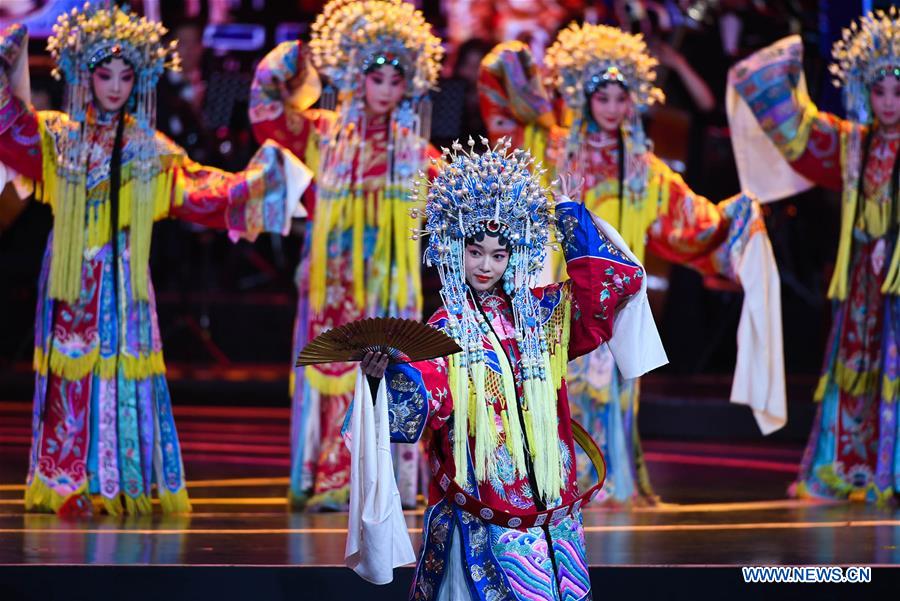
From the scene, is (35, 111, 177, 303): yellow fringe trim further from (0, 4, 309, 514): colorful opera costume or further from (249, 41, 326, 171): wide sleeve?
(249, 41, 326, 171): wide sleeve

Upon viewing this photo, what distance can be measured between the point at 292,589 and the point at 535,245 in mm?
1180

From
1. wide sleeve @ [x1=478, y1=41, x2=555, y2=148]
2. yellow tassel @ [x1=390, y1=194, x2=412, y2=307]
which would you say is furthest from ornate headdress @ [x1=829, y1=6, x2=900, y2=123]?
yellow tassel @ [x1=390, y1=194, x2=412, y2=307]

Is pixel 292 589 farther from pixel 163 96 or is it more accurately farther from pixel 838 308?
pixel 163 96

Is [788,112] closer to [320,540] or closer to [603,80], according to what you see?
[603,80]

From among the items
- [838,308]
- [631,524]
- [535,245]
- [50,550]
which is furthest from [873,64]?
[50,550]

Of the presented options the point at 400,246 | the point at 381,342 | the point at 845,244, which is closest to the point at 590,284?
the point at 381,342

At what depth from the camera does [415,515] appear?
5410mm

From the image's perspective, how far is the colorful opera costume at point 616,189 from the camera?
578cm

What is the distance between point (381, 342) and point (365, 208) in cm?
237

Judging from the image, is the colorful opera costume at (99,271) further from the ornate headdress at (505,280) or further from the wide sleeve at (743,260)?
the ornate headdress at (505,280)

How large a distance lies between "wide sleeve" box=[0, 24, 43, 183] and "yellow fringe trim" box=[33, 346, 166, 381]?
55cm

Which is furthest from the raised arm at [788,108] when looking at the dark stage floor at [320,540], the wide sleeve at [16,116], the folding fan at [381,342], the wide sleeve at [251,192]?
the folding fan at [381,342]

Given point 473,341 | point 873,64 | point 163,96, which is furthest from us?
point 163,96

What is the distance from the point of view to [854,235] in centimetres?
598
